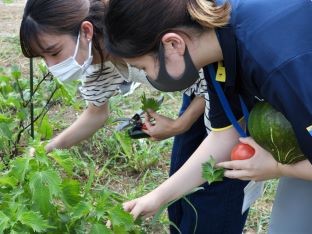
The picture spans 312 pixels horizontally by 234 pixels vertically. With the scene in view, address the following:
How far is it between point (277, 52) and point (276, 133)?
13.2 inches

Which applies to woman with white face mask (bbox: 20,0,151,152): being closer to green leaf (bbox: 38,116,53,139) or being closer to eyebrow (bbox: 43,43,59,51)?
eyebrow (bbox: 43,43,59,51)

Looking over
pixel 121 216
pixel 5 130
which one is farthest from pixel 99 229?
pixel 5 130

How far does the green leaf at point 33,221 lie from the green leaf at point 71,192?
7.7 inches

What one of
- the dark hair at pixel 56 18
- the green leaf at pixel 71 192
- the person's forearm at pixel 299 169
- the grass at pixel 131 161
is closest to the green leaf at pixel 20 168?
the green leaf at pixel 71 192

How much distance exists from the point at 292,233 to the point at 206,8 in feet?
3.11

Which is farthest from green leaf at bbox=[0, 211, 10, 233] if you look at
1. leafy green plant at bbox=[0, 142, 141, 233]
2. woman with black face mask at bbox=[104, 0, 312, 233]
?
woman with black face mask at bbox=[104, 0, 312, 233]

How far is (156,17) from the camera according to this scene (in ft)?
4.99

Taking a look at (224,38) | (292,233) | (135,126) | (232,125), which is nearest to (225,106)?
(232,125)

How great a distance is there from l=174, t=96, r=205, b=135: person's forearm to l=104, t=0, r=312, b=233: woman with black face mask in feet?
1.34

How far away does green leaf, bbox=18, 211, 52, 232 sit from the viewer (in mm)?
1714

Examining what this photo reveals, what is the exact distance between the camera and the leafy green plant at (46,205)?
5.77 feet

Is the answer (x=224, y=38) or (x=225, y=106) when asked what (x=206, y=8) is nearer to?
(x=224, y=38)

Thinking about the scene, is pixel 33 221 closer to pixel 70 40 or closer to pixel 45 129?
pixel 70 40

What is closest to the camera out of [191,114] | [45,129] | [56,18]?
[56,18]
